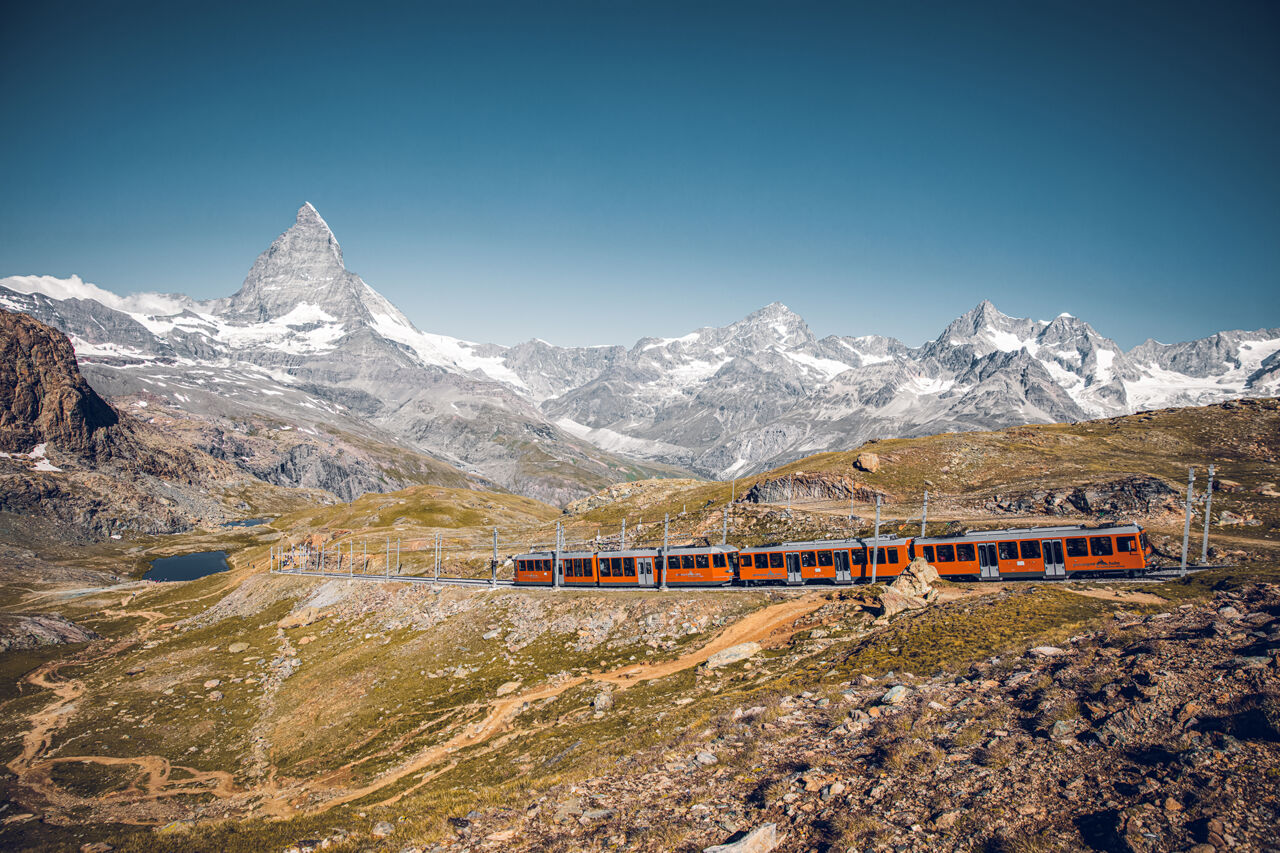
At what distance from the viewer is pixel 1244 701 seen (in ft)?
68.7

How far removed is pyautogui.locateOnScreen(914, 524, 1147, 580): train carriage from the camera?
1893 inches

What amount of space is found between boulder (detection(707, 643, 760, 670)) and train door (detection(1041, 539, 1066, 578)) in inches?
A: 1083

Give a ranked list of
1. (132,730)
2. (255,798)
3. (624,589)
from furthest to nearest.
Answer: (624,589) < (132,730) < (255,798)

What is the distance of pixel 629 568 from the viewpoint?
62938 mm

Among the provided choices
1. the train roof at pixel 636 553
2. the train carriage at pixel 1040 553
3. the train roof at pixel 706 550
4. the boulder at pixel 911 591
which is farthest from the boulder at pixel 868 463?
the train roof at pixel 636 553

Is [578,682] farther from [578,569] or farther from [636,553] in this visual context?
[578,569]

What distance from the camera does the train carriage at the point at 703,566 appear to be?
5966cm

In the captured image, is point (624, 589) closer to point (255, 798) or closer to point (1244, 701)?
point (255, 798)

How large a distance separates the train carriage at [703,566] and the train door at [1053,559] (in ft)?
88.1

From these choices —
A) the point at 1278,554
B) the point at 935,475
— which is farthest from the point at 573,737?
the point at 935,475

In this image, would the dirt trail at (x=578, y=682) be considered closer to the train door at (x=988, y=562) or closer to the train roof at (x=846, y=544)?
the train roof at (x=846, y=544)

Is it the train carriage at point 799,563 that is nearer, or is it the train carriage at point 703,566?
the train carriage at point 799,563

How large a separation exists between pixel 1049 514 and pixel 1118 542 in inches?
1403

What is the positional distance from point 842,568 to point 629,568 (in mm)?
21698
